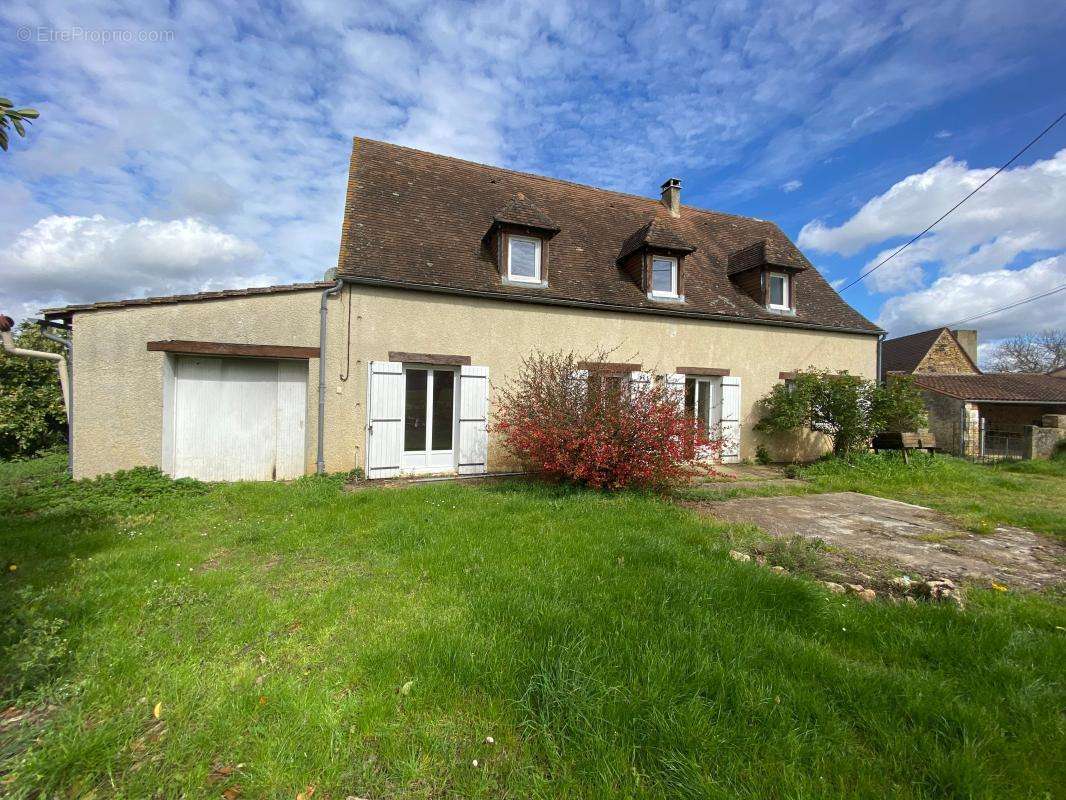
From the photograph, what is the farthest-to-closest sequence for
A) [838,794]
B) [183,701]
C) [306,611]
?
[306,611] → [183,701] → [838,794]

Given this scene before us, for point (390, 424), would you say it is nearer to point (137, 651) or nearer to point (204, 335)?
point (204, 335)

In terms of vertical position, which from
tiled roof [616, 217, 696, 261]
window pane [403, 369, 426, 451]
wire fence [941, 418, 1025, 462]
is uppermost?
tiled roof [616, 217, 696, 261]

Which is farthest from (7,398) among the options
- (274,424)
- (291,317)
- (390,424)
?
(390,424)

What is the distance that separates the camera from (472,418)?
8.26 metres

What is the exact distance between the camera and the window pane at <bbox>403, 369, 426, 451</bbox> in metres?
8.08

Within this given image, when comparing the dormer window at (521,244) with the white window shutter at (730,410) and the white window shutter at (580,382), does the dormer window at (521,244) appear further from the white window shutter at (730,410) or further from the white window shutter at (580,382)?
the white window shutter at (730,410)

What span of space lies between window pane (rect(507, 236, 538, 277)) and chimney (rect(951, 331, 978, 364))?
24463 mm

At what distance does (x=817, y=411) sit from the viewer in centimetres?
996

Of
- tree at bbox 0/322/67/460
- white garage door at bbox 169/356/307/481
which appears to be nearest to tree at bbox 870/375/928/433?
white garage door at bbox 169/356/307/481

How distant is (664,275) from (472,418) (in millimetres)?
5488

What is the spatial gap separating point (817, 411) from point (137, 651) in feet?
37.6

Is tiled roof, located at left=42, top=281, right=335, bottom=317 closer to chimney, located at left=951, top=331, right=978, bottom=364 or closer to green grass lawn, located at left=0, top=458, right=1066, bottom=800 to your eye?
green grass lawn, located at left=0, top=458, right=1066, bottom=800

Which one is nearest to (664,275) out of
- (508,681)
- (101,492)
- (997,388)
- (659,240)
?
(659,240)

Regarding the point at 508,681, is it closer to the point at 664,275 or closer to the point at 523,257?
the point at 523,257
